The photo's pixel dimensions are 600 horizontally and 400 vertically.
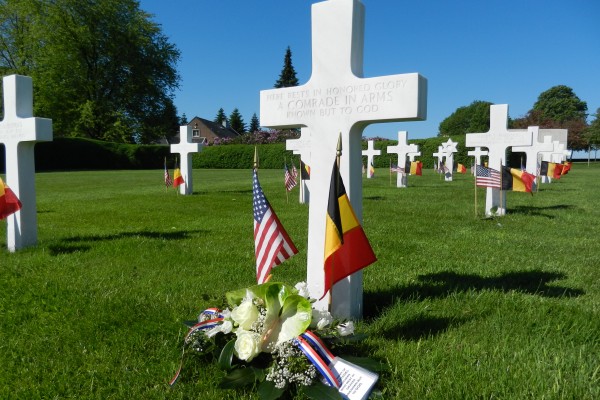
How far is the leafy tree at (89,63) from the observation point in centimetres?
4019

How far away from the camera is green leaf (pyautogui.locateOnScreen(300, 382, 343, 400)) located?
2309 millimetres

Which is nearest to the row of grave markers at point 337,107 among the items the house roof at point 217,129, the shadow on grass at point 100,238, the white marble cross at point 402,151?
the shadow on grass at point 100,238

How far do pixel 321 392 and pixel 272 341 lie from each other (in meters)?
0.43

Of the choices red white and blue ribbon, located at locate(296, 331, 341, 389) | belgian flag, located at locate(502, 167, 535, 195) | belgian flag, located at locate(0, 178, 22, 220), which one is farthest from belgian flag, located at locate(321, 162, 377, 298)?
belgian flag, located at locate(502, 167, 535, 195)

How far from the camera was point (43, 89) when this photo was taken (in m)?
39.1

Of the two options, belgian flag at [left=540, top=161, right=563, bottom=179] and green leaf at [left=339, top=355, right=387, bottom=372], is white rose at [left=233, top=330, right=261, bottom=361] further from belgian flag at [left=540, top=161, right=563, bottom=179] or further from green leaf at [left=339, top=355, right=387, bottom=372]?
belgian flag at [left=540, top=161, right=563, bottom=179]

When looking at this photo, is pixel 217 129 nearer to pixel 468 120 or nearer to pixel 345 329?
pixel 468 120

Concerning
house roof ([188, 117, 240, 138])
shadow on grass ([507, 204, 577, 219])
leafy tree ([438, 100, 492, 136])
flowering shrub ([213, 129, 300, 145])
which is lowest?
shadow on grass ([507, 204, 577, 219])

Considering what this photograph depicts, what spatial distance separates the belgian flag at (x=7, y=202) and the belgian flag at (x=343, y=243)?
196 inches

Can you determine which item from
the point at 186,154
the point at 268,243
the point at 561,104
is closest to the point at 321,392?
the point at 268,243

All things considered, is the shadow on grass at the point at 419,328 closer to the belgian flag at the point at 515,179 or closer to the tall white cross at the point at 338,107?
the tall white cross at the point at 338,107

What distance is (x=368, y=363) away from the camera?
8.45ft

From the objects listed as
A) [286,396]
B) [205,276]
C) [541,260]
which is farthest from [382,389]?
[541,260]

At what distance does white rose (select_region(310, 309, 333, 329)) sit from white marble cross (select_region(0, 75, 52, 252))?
5.32 metres
